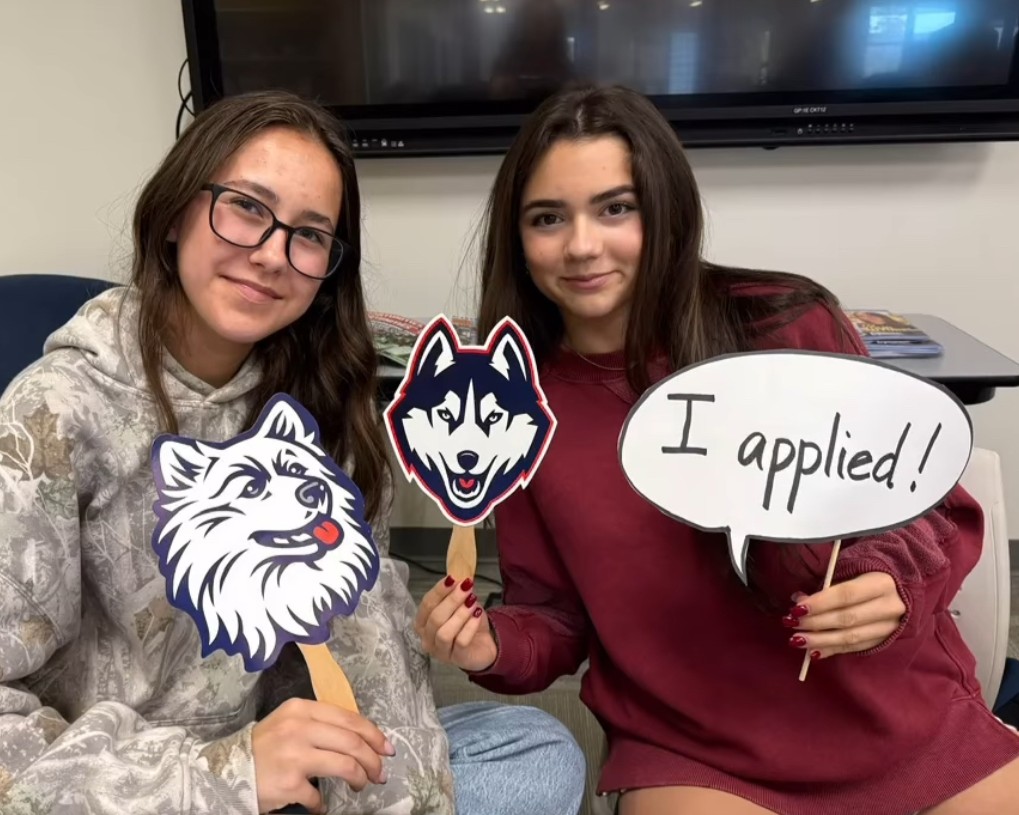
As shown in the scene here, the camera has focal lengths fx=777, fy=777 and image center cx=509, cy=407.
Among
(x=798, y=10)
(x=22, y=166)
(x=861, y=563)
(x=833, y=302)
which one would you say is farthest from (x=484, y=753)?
(x=22, y=166)

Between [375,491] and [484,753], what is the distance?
350 millimetres

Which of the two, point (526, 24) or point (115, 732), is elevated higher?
A: point (526, 24)

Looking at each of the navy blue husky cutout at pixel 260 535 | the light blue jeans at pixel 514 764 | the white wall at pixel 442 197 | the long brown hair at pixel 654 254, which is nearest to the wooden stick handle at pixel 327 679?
the navy blue husky cutout at pixel 260 535

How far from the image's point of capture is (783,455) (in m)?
0.76

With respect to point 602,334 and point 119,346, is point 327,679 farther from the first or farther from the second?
point 602,334

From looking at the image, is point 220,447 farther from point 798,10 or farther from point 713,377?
point 798,10

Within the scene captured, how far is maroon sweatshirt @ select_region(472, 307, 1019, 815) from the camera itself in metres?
0.89

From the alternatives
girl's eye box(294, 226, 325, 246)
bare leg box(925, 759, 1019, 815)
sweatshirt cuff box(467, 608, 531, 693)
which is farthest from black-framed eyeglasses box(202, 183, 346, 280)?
bare leg box(925, 759, 1019, 815)

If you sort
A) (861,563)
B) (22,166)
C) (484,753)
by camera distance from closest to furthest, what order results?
(861,563)
(484,753)
(22,166)

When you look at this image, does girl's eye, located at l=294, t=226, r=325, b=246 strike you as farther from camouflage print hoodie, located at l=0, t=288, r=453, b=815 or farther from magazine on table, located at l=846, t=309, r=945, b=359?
magazine on table, located at l=846, t=309, r=945, b=359

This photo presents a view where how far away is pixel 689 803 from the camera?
891mm

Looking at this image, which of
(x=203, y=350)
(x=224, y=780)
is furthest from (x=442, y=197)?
(x=224, y=780)

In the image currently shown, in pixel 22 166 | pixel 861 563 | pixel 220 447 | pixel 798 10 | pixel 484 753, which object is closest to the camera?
pixel 220 447

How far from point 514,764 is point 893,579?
1.59 ft
